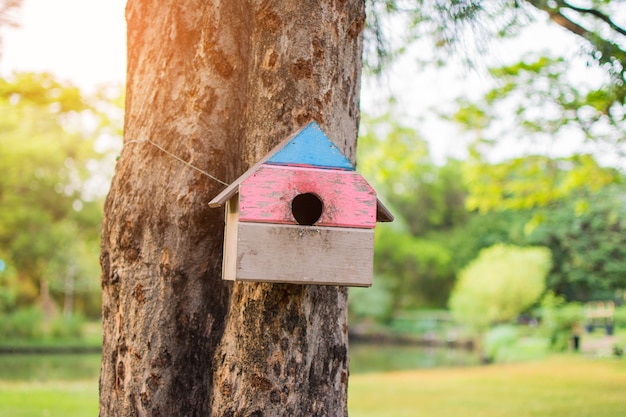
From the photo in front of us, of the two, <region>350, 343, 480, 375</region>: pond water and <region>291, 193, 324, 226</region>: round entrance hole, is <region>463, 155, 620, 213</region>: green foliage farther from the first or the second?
<region>291, 193, 324, 226</region>: round entrance hole

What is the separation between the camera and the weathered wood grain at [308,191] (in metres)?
2.44

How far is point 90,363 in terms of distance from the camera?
57.0 ft

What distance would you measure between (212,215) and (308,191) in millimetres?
723

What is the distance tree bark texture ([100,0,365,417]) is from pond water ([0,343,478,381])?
39.1 feet

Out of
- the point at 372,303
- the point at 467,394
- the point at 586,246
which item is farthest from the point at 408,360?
the point at 586,246

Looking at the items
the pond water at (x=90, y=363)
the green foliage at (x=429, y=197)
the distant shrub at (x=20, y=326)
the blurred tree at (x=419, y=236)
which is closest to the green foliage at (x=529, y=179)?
the pond water at (x=90, y=363)

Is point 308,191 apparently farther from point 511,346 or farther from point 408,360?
point 511,346

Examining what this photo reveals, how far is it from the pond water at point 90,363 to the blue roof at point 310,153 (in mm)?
12762

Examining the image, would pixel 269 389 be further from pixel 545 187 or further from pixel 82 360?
pixel 82 360

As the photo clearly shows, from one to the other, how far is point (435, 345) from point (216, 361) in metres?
27.4

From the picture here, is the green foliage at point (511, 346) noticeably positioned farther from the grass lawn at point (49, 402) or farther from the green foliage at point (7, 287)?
the green foliage at point (7, 287)

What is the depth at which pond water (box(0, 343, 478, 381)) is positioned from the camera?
14.4m

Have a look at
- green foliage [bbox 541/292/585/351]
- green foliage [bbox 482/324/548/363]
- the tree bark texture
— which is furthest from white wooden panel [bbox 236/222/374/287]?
green foliage [bbox 482/324/548/363]

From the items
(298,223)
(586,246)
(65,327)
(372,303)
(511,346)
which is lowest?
(65,327)
